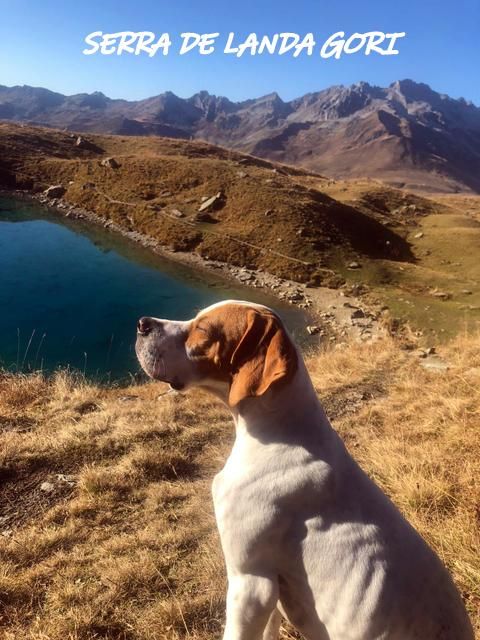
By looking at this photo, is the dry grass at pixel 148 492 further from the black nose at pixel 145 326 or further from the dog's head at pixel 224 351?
the black nose at pixel 145 326

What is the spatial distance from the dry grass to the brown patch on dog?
1.79 m

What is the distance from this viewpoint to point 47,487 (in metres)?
4.69

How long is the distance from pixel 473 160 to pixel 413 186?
8951 centimetres

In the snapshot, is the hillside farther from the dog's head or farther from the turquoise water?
the dog's head

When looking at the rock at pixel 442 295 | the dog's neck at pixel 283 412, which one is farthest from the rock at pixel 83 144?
the dog's neck at pixel 283 412

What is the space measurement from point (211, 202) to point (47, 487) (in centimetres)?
2489

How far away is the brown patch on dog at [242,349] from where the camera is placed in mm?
2166

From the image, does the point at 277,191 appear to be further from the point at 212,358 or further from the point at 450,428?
the point at 212,358

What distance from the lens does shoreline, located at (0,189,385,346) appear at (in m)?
Answer: 16.5

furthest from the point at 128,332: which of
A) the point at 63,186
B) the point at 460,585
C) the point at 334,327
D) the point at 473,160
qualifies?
the point at 473,160

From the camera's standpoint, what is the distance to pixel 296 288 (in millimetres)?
20406

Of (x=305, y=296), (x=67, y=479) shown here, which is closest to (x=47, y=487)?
(x=67, y=479)

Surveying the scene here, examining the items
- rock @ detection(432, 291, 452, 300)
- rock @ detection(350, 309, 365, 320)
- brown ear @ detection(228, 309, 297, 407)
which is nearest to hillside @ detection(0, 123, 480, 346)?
rock @ detection(432, 291, 452, 300)

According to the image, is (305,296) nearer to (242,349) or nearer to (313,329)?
(313,329)
